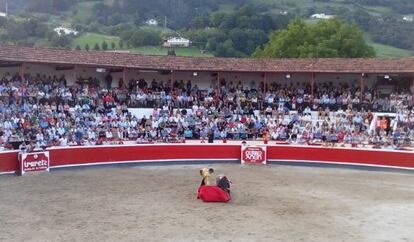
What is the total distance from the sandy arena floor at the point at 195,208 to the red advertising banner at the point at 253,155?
277 cm

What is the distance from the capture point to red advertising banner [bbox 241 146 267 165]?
78.6ft

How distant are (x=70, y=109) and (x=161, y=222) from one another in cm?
1356

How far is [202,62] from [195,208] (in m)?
16.4

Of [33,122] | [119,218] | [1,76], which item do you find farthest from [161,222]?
[1,76]

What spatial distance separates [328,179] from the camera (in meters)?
20.1

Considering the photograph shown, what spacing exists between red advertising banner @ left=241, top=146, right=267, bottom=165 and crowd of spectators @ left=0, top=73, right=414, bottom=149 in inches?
78.3

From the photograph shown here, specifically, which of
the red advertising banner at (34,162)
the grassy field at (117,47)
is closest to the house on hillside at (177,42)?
the grassy field at (117,47)

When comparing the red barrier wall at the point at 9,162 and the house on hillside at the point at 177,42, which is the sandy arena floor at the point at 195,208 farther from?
the house on hillside at the point at 177,42

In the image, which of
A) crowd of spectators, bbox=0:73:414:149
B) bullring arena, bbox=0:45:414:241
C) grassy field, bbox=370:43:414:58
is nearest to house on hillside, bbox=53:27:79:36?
grassy field, bbox=370:43:414:58

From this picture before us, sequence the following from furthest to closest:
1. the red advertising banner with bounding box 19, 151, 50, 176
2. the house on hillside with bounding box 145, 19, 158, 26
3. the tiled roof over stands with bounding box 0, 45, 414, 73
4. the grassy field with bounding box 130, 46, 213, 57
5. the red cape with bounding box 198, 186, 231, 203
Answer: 1. the house on hillside with bounding box 145, 19, 158, 26
2. the grassy field with bounding box 130, 46, 213, 57
3. the tiled roof over stands with bounding box 0, 45, 414, 73
4. the red advertising banner with bounding box 19, 151, 50, 176
5. the red cape with bounding box 198, 186, 231, 203

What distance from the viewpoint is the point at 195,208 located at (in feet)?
47.6

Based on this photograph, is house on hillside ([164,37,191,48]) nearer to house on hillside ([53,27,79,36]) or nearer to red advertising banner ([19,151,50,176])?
house on hillside ([53,27,79,36])

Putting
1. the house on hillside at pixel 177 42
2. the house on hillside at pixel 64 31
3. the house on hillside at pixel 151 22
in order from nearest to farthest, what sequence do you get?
the house on hillside at pixel 177 42, the house on hillside at pixel 64 31, the house on hillside at pixel 151 22

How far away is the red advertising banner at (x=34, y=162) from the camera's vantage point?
1930 centimetres
